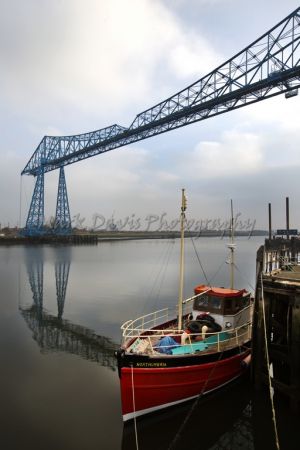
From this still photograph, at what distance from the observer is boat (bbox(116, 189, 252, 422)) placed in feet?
32.1

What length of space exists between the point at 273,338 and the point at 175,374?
177 inches

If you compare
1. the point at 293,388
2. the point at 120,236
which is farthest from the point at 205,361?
the point at 120,236

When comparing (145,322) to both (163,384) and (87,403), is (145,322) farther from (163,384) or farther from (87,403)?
(163,384)

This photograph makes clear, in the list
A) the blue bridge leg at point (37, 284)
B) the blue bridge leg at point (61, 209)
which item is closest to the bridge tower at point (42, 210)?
the blue bridge leg at point (61, 209)

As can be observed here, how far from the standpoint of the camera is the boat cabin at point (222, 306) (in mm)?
13132

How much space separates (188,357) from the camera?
10398 mm

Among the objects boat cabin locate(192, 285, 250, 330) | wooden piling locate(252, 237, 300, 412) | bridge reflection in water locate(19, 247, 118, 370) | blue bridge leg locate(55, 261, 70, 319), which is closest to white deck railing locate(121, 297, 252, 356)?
boat cabin locate(192, 285, 250, 330)

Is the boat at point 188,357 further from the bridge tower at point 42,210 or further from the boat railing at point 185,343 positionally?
the bridge tower at point 42,210

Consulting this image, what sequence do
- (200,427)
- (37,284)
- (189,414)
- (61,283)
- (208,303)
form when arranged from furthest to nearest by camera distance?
(61,283), (37,284), (208,303), (189,414), (200,427)

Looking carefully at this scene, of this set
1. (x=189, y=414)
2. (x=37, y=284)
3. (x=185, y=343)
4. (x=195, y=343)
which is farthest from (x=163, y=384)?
(x=37, y=284)

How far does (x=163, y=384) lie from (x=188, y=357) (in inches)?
42.9

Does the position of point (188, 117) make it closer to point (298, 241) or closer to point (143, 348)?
point (298, 241)

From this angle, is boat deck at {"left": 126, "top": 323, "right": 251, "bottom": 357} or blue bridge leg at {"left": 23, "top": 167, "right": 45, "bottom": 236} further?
blue bridge leg at {"left": 23, "top": 167, "right": 45, "bottom": 236}

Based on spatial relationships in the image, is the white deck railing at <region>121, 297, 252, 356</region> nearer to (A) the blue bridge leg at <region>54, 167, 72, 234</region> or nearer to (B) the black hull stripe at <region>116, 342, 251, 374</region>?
(B) the black hull stripe at <region>116, 342, 251, 374</region>
